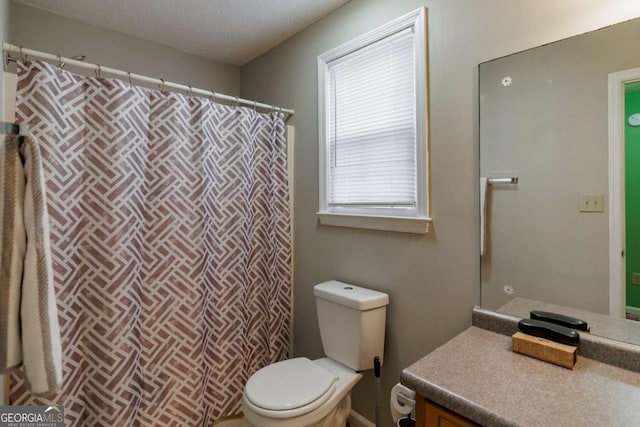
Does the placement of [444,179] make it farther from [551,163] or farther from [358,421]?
[358,421]

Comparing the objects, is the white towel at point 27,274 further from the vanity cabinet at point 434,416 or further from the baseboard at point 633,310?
the baseboard at point 633,310

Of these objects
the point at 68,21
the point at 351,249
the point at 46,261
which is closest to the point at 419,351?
the point at 351,249

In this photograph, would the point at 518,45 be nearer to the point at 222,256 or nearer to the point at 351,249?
the point at 351,249

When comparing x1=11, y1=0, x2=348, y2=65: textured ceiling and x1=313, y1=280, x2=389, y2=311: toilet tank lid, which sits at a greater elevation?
x1=11, y1=0, x2=348, y2=65: textured ceiling

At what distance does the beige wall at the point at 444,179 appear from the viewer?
4.09ft

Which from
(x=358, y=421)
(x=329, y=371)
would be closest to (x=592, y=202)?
(x=329, y=371)

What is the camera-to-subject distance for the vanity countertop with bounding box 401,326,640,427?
787 millimetres

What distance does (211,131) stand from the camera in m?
1.92

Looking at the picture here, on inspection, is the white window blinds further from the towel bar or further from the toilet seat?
the toilet seat

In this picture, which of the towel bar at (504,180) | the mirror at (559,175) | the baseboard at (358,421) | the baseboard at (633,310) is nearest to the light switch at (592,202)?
the mirror at (559,175)

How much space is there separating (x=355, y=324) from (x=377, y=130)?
41.2 inches

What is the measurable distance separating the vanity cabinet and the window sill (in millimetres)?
781

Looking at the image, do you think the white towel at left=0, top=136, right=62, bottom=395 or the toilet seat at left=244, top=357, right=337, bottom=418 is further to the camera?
the toilet seat at left=244, top=357, right=337, bottom=418

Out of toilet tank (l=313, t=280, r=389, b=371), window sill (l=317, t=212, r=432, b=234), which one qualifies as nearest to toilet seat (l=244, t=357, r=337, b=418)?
toilet tank (l=313, t=280, r=389, b=371)
